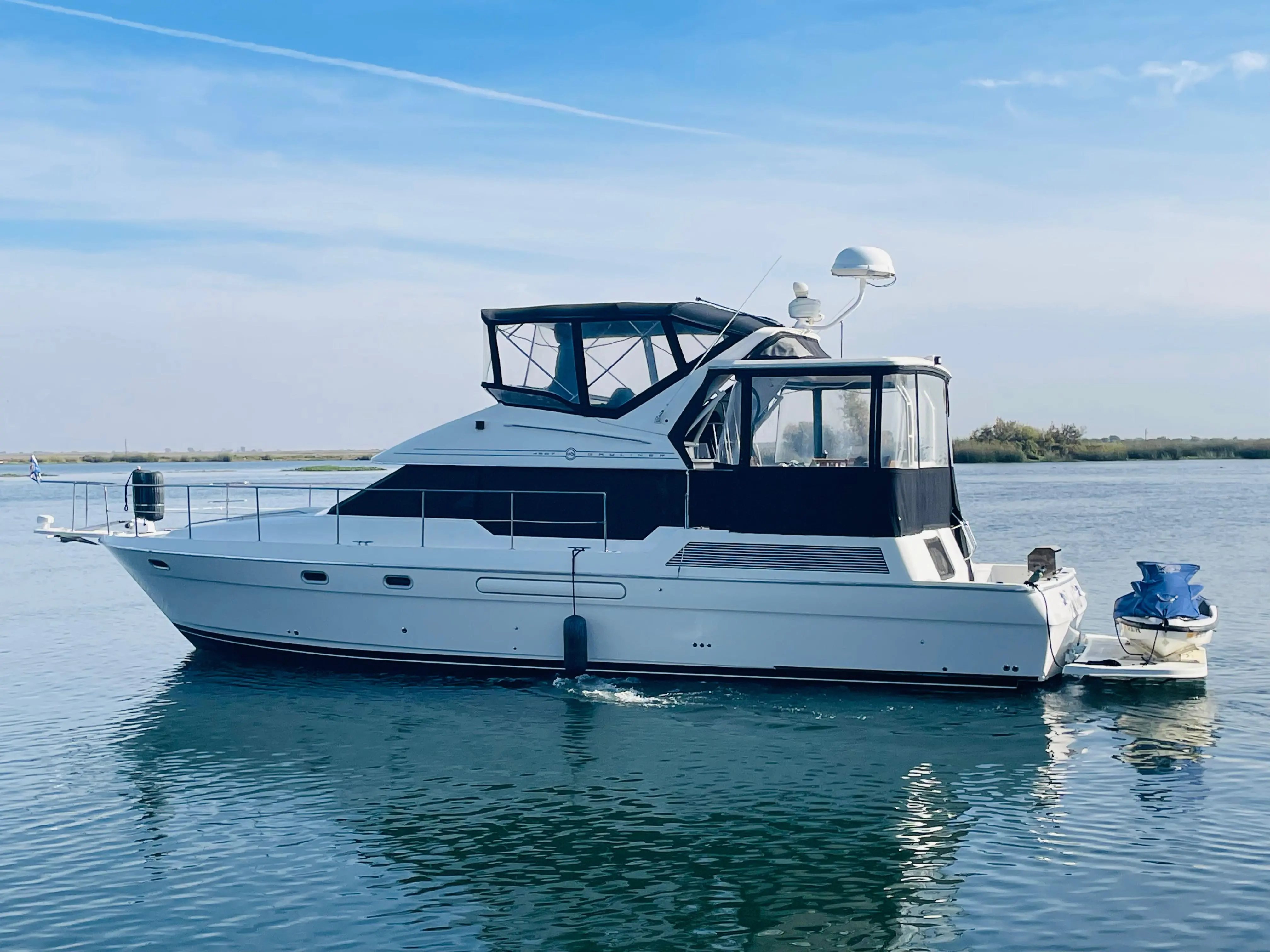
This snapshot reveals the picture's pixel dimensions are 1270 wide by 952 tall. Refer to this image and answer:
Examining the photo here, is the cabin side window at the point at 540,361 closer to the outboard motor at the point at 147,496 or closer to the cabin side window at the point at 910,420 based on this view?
the cabin side window at the point at 910,420

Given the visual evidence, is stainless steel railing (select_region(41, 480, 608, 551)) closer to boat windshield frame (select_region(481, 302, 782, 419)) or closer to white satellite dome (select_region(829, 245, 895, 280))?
boat windshield frame (select_region(481, 302, 782, 419))

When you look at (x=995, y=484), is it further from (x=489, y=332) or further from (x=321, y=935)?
(x=321, y=935)

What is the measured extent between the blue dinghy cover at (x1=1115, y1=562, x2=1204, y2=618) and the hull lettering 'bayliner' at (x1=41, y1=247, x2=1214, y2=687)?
1.95ft

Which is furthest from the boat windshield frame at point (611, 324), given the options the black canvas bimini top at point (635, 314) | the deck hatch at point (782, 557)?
the deck hatch at point (782, 557)

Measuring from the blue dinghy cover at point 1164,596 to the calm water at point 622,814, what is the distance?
907mm

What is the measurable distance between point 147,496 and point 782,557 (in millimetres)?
8150

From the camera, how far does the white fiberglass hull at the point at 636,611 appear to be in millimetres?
10930

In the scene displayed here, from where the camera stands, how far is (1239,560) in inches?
883

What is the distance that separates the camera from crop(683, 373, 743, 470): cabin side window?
11844 mm

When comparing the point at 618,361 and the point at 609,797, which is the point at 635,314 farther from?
the point at 609,797

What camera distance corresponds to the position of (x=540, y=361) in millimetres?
12617

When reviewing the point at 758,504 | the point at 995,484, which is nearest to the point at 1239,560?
Result: the point at 758,504

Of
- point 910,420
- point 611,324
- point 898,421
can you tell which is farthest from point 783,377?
point 611,324

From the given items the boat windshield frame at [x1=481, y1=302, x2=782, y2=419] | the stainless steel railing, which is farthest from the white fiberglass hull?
the boat windshield frame at [x1=481, y1=302, x2=782, y2=419]
